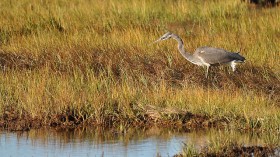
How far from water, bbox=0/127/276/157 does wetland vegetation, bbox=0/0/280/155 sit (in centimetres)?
24

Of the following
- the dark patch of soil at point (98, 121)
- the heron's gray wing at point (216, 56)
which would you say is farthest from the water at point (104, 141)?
the heron's gray wing at point (216, 56)

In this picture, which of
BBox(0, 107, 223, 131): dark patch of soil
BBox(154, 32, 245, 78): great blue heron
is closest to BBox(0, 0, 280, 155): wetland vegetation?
BBox(0, 107, 223, 131): dark patch of soil

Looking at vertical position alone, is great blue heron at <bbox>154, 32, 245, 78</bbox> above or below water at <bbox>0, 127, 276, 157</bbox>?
above

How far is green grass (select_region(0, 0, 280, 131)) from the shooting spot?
9.38 meters

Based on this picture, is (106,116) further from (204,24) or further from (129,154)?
(204,24)

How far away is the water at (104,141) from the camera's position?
8.12 m

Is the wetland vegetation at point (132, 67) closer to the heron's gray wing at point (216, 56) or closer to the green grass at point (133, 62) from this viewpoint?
the green grass at point (133, 62)

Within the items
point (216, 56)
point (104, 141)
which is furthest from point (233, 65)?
point (104, 141)

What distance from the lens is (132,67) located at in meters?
12.0

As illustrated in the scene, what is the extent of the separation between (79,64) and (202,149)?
4.94 meters

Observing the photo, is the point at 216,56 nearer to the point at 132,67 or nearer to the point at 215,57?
the point at 215,57

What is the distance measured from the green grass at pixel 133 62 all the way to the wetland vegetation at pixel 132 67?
18 mm

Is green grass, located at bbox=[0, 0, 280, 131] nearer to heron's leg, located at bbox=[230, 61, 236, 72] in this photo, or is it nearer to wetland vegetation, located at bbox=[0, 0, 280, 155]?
wetland vegetation, located at bbox=[0, 0, 280, 155]

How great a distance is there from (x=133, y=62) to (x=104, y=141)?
360cm
